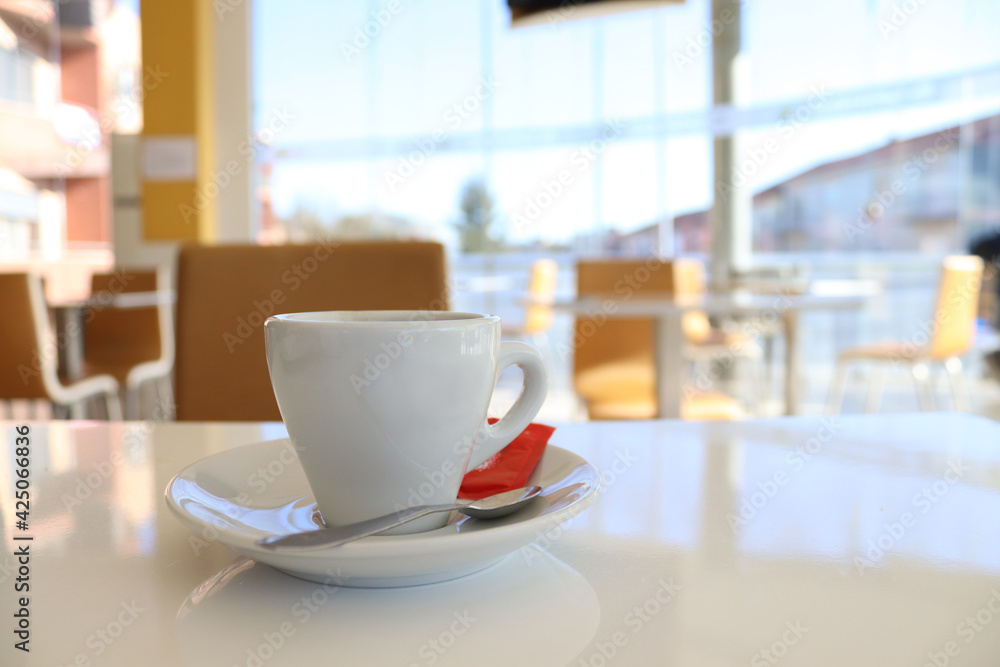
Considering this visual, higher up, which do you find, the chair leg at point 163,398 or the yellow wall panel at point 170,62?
the yellow wall panel at point 170,62

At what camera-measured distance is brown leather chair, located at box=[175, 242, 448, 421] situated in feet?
3.61

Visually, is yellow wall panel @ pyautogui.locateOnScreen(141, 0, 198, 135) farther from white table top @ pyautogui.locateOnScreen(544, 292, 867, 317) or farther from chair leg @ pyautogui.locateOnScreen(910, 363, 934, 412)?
chair leg @ pyautogui.locateOnScreen(910, 363, 934, 412)

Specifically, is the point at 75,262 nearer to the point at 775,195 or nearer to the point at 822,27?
the point at 775,195

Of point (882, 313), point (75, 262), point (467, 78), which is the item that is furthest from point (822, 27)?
point (75, 262)

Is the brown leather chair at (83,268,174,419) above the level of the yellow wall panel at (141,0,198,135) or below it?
below

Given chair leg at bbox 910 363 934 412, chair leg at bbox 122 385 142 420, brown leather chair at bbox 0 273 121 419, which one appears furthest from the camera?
chair leg at bbox 910 363 934 412

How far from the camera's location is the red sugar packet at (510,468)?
48cm

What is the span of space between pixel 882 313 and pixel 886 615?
6.15 meters

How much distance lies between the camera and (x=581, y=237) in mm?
6484

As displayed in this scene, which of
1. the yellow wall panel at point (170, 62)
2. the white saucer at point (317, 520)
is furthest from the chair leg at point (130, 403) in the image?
the white saucer at point (317, 520)

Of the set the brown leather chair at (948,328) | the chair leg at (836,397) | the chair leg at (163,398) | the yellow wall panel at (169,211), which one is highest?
the yellow wall panel at (169,211)

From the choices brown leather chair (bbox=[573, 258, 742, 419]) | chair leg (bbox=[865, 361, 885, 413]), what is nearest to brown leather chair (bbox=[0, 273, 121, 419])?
brown leather chair (bbox=[573, 258, 742, 419])

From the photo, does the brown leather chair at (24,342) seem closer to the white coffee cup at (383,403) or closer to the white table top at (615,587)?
the white table top at (615,587)

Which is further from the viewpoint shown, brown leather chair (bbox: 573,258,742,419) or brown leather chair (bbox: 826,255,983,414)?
brown leather chair (bbox: 826,255,983,414)
